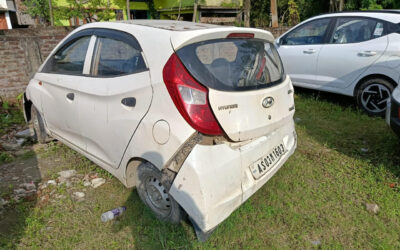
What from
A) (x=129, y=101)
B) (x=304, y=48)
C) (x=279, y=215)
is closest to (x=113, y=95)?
(x=129, y=101)

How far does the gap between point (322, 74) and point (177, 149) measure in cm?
443

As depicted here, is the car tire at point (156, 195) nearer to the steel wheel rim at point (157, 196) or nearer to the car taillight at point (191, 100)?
the steel wheel rim at point (157, 196)

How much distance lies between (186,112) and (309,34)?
4.92 meters

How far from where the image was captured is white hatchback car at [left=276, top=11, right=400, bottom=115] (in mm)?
4633

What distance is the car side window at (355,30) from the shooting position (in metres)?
4.79

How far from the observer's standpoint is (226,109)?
2012 mm

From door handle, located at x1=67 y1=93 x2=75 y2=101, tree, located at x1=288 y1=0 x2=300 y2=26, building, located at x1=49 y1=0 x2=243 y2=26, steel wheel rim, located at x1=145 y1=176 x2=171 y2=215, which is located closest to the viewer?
steel wheel rim, located at x1=145 y1=176 x2=171 y2=215

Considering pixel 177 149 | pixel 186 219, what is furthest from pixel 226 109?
pixel 186 219

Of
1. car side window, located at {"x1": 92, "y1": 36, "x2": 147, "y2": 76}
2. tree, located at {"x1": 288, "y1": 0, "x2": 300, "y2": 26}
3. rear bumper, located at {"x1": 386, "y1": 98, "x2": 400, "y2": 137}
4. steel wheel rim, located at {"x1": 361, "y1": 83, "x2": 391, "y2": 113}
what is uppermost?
tree, located at {"x1": 288, "y1": 0, "x2": 300, "y2": 26}

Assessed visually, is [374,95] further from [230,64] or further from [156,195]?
[156,195]

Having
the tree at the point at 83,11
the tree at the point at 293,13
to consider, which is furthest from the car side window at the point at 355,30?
the tree at the point at 293,13

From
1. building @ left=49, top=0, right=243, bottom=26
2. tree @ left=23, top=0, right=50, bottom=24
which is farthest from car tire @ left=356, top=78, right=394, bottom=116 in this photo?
tree @ left=23, top=0, right=50, bottom=24

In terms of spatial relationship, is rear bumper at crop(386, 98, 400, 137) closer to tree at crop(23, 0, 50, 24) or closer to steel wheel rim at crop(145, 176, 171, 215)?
steel wheel rim at crop(145, 176, 171, 215)

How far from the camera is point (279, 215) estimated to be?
8.54 ft
